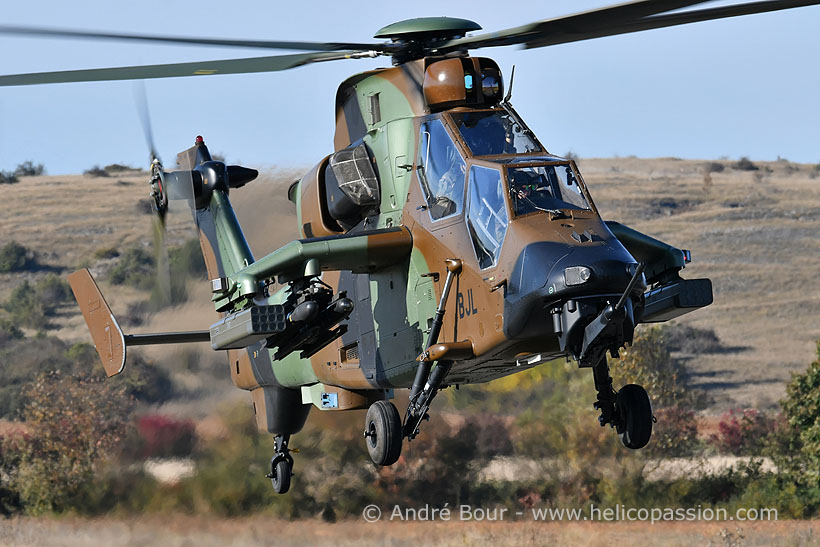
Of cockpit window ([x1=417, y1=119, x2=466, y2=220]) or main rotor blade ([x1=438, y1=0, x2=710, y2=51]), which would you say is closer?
main rotor blade ([x1=438, y1=0, x2=710, y2=51])

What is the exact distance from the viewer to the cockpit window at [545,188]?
11539mm

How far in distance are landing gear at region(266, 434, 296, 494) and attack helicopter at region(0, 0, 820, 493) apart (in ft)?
7.77

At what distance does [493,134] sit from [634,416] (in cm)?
310

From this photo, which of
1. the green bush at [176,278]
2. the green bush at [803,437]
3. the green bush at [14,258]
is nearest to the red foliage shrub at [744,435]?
the green bush at [803,437]

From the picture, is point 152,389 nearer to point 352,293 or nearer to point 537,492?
point 537,492

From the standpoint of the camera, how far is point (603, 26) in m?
12.0

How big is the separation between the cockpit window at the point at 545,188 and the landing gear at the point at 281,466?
6.94 meters

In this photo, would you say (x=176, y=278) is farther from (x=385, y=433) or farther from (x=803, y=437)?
(x=803, y=437)

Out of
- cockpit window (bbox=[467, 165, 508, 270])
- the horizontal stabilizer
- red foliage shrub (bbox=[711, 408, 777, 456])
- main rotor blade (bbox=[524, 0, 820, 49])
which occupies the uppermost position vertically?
main rotor blade (bbox=[524, 0, 820, 49])

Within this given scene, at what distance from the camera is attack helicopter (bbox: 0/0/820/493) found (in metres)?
11.1

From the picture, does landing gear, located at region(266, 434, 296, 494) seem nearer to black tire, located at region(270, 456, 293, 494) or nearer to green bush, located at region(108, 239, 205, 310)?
black tire, located at region(270, 456, 293, 494)

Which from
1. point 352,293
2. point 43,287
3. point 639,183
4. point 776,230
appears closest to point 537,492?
point 352,293

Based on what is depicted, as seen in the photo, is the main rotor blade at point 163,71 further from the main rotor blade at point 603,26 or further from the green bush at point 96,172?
the green bush at point 96,172

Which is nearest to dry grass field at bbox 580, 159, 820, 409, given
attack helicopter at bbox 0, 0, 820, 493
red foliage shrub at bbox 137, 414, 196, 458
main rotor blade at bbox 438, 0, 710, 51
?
red foliage shrub at bbox 137, 414, 196, 458
